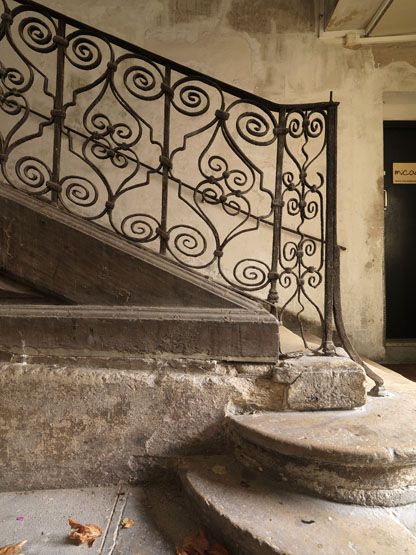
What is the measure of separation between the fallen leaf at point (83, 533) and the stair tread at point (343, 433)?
66 cm

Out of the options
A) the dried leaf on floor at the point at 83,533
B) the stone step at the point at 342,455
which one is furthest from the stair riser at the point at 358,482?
the dried leaf on floor at the point at 83,533

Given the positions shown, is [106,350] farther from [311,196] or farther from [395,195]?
[395,195]

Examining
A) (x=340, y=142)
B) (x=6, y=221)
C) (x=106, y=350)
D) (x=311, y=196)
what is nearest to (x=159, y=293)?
(x=106, y=350)

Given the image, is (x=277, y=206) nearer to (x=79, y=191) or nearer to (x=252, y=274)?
(x=252, y=274)

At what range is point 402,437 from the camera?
140 cm

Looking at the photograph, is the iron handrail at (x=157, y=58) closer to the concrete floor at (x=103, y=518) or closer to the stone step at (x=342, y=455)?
the stone step at (x=342, y=455)

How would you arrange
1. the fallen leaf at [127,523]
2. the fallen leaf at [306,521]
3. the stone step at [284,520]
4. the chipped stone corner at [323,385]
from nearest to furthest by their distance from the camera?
the stone step at [284,520]
the fallen leaf at [306,521]
the fallen leaf at [127,523]
the chipped stone corner at [323,385]

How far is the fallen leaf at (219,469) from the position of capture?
1.55 metres

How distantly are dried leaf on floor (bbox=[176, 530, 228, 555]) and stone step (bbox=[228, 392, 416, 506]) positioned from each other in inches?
13.2

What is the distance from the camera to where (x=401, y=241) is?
437cm

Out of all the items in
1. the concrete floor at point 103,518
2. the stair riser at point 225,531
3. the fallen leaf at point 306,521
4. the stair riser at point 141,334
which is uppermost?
the stair riser at point 141,334

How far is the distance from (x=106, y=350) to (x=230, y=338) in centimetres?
57

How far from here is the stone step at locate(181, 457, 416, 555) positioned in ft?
3.77

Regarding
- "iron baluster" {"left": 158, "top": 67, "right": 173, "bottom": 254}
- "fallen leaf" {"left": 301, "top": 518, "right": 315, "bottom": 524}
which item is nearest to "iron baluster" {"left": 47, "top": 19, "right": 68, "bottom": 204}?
"iron baluster" {"left": 158, "top": 67, "right": 173, "bottom": 254}
